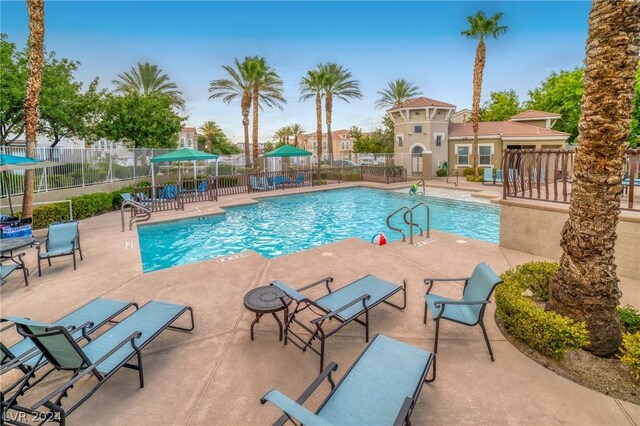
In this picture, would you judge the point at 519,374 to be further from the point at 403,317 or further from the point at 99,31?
the point at 99,31

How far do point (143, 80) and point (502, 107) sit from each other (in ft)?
133

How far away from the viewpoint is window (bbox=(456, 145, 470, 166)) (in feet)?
91.1

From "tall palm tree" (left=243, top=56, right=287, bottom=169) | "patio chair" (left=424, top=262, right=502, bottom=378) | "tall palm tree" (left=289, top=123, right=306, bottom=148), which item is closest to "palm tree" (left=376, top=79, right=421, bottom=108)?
"tall palm tree" (left=243, top=56, right=287, bottom=169)

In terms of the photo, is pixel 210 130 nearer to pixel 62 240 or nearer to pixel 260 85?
pixel 260 85

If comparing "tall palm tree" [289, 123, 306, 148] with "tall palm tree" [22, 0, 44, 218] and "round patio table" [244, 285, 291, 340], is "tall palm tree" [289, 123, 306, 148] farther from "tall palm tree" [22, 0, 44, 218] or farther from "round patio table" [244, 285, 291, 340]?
"round patio table" [244, 285, 291, 340]

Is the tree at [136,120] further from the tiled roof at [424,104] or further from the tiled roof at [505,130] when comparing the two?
the tiled roof at [505,130]

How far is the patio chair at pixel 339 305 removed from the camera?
3.68m

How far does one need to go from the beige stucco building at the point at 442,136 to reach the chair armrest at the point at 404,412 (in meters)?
26.1

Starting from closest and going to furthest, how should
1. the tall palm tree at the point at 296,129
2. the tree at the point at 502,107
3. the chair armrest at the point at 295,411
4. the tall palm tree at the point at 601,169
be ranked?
the chair armrest at the point at 295,411, the tall palm tree at the point at 601,169, the tree at the point at 502,107, the tall palm tree at the point at 296,129

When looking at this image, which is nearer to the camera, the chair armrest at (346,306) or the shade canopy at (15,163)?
the chair armrest at (346,306)

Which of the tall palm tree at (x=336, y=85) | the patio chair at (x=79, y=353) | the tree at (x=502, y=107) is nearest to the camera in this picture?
the patio chair at (x=79, y=353)

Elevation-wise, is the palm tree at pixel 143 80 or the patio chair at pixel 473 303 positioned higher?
the palm tree at pixel 143 80

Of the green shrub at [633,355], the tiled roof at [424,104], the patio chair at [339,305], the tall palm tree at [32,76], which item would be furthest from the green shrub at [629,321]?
the tiled roof at [424,104]

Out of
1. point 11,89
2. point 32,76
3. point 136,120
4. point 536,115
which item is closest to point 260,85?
point 136,120
